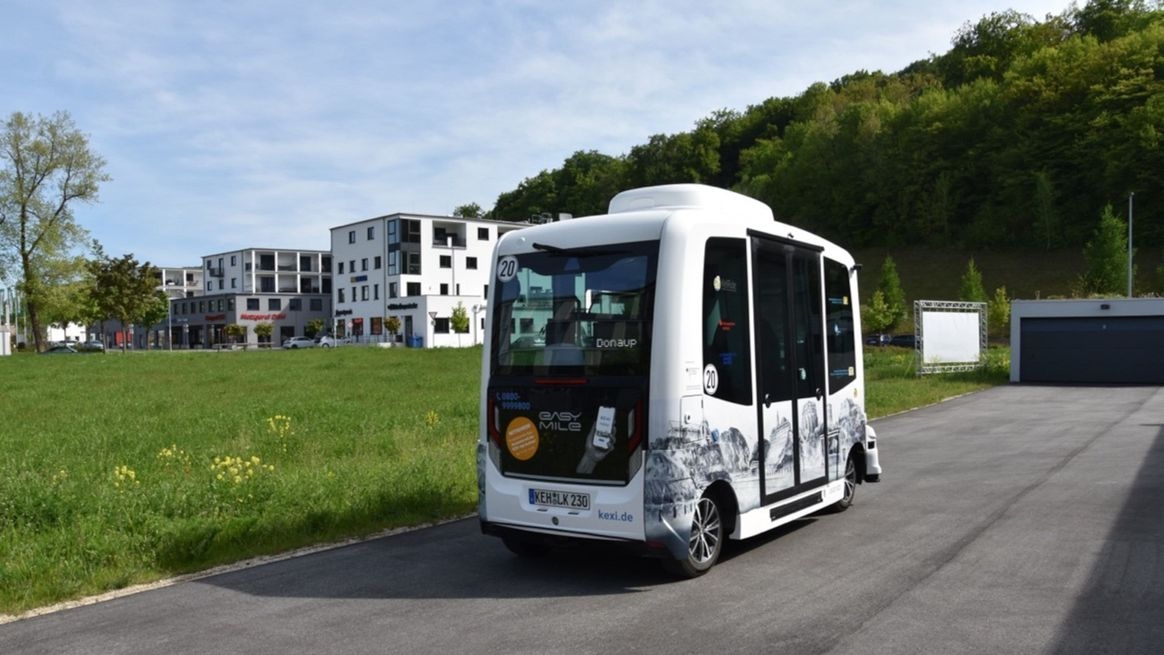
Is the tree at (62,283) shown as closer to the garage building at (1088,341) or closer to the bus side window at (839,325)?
the garage building at (1088,341)

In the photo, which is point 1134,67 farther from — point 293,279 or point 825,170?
point 293,279

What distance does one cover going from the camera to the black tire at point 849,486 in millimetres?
9672

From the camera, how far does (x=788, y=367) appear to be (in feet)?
26.7

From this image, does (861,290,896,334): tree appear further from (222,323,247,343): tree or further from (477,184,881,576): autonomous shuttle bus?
(222,323,247,343): tree

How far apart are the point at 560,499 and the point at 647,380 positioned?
1187 millimetres

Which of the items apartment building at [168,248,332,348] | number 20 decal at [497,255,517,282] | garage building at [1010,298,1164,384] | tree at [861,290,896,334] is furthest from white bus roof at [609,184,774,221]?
apartment building at [168,248,332,348]

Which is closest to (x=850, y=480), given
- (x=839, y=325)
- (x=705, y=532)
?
(x=839, y=325)

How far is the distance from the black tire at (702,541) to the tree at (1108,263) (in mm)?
60598

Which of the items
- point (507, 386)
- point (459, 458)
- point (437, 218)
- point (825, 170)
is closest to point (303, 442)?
point (459, 458)

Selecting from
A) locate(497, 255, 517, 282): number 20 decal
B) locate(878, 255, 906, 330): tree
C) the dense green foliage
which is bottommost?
locate(497, 255, 517, 282): number 20 decal

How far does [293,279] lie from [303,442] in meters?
104

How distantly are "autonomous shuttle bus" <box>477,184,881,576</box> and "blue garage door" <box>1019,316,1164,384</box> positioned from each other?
103 feet

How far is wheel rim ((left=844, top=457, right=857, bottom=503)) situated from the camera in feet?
32.0

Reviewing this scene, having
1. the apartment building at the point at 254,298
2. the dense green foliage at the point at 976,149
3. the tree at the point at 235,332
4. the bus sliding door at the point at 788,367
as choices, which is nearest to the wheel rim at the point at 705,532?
the bus sliding door at the point at 788,367
